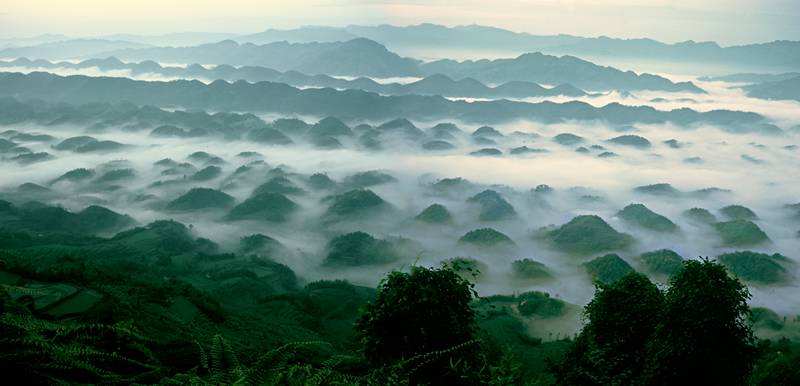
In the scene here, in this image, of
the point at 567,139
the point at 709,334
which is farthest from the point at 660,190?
the point at 709,334

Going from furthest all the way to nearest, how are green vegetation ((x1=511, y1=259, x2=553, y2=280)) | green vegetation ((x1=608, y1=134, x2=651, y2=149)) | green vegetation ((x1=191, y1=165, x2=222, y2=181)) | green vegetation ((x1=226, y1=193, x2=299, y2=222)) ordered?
green vegetation ((x1=608, y1=134, x2=651, y2=149))
green vegetation ((x1=191, y1=165, x2=222, y2=181))
green vegetation ((x1=226, y1=193, x2=299, y2=222))
green vegetation ((x1=511, y1=259, x2=553, y2=280))

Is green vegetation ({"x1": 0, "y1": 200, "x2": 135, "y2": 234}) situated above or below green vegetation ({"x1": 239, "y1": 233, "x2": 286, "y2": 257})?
above

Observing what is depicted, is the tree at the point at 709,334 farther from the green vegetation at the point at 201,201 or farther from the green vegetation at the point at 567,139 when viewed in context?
the green vegetation at the point at 567,139

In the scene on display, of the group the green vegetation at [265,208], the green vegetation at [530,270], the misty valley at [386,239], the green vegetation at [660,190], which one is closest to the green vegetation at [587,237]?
the misty valley at [386,239]

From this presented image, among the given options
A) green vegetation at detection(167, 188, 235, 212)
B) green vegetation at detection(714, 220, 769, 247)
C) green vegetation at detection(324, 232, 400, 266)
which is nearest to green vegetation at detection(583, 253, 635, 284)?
green vegetation at detection(324, 232, 400, 266)

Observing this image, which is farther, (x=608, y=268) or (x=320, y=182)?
(x=320, y=182)

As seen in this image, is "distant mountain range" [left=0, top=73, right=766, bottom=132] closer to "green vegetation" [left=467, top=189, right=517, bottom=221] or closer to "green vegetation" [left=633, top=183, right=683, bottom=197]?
"green vegetation" [left=633, top=183, right=683, bottom=197]

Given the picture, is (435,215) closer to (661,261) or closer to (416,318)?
(661,261)
